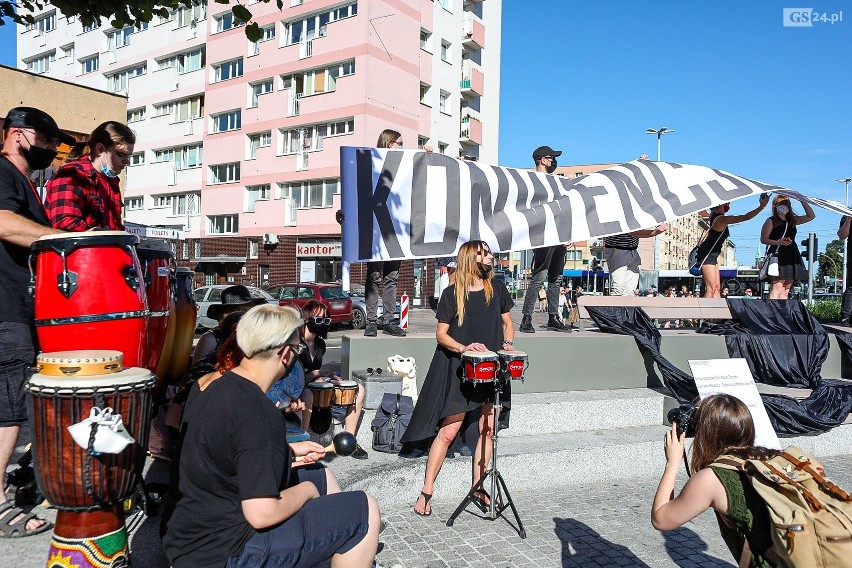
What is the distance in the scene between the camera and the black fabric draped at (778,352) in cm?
701

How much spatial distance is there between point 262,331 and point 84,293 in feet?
2.73

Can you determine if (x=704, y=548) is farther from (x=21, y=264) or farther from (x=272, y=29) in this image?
(x=272, y=29)

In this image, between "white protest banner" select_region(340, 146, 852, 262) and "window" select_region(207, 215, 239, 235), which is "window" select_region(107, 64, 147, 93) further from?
"white protest banner" select_region(340, 146, 852, 262)

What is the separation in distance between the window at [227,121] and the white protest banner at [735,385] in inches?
1432

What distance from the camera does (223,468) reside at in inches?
99.9

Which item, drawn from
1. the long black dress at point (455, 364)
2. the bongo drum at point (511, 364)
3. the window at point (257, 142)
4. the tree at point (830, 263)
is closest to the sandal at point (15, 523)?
the long black dress at point (455, 364)

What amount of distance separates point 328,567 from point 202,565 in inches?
21.2

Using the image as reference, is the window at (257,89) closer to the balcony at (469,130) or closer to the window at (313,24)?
the window at (313,24)

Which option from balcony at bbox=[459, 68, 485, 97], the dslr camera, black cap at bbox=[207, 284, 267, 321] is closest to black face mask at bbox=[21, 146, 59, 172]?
black cap at bbox=[207, 284, 267, 321]

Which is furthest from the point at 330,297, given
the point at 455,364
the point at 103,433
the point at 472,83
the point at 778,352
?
the point at 472,83

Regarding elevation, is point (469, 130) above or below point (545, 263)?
above

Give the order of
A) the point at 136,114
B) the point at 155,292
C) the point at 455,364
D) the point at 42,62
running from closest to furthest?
the point at 155,292 → the point at 455,364 → the point at 136,114 → the point at 42,62

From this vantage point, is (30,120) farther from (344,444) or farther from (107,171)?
(344,444)

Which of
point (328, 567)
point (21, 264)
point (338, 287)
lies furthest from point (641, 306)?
point (338, 287)
